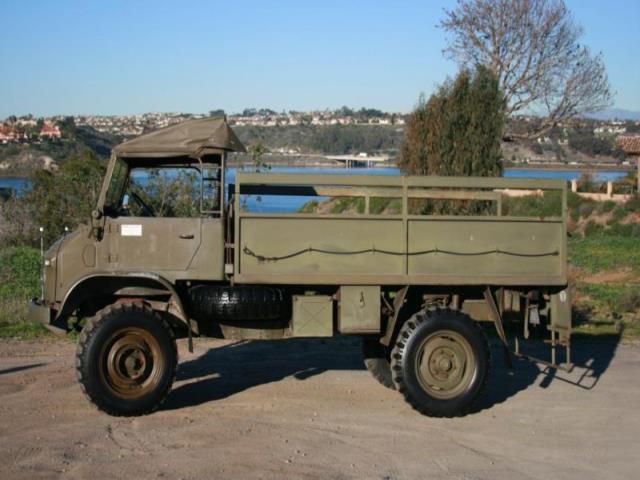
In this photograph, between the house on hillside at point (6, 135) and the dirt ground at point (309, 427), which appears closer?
the dirt ground at point (309, 427)

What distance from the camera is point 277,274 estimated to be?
9.50m

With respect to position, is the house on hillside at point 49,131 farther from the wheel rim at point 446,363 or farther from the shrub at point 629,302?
the wheel rim at point 446,363

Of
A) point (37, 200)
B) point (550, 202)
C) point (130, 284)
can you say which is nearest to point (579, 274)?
point (550, 202)

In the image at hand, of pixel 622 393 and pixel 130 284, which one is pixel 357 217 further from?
pixel 622 393

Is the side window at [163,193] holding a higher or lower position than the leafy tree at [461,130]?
lower

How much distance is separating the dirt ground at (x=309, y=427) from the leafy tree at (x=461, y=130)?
10.8 m

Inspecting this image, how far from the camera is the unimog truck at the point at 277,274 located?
938cm

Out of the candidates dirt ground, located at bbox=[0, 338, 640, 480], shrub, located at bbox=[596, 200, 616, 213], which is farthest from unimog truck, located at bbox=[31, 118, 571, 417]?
shrub, located at bbox=[596, 200, 616, 213]

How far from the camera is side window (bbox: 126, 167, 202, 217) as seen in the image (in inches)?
404

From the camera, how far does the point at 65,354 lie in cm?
1257

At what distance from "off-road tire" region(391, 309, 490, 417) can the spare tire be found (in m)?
1.40

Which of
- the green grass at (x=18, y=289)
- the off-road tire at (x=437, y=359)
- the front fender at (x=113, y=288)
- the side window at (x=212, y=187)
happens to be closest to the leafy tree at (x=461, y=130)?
→ the green grass at (x=18, y=289)

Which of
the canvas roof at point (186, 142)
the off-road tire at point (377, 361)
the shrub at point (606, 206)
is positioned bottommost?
the off-road tire at point (377, 361)

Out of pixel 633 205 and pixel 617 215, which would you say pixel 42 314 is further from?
pixel 633 205
